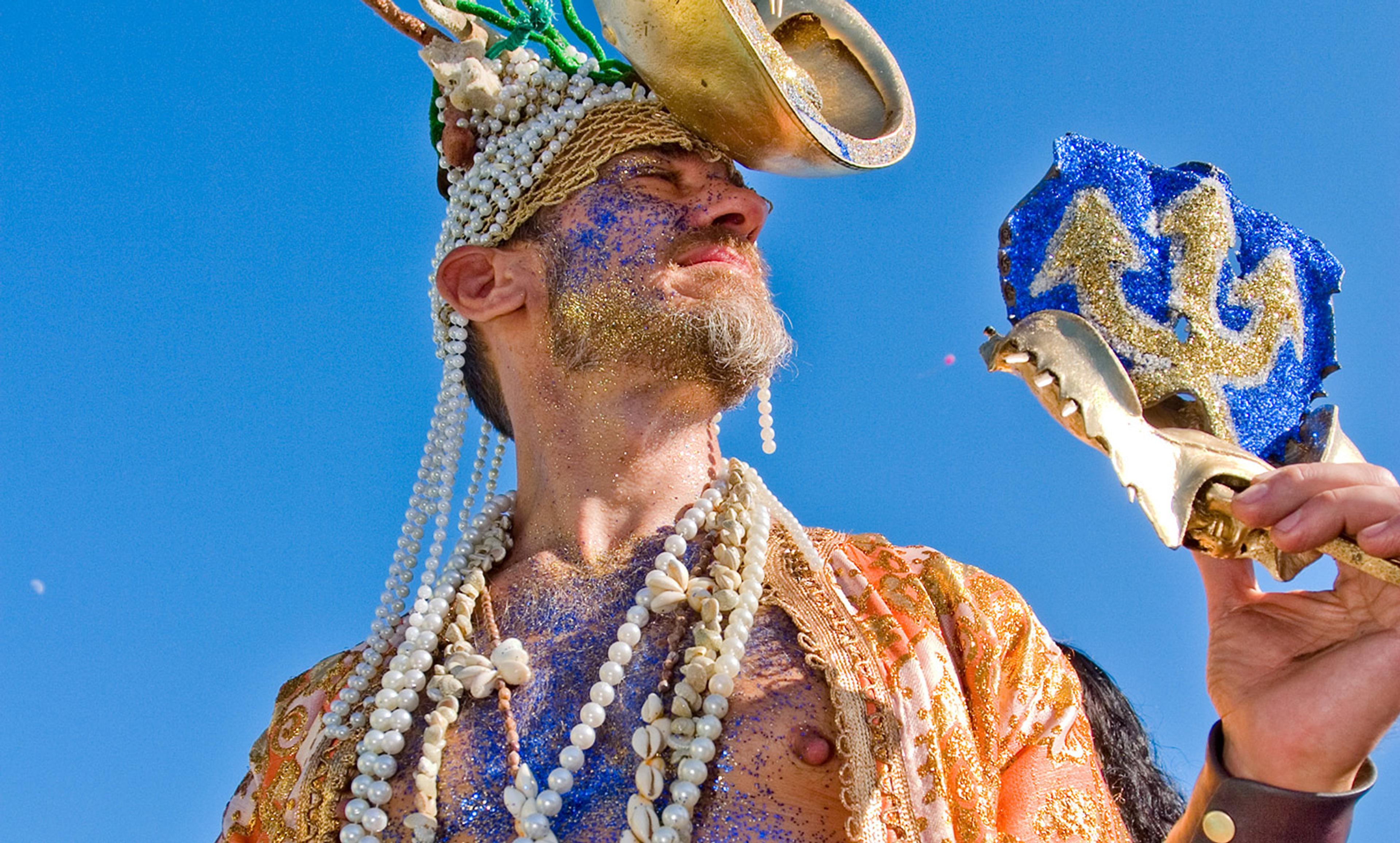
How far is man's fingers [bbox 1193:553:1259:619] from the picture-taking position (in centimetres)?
247

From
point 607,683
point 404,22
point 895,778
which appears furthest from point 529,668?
point 404,22

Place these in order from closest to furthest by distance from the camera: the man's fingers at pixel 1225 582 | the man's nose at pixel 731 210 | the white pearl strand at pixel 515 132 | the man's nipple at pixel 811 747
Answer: the man's fingers at pixel 1225 582 → the man's nipple at pixel 811 747 → the man's nose at pixel 731 210 → the white pearl strand at pixel 515 132

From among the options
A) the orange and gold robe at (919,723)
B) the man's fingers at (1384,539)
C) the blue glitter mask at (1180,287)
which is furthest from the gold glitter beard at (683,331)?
the man's fingers at (1384,539)

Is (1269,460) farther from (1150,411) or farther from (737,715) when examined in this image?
(737,715)

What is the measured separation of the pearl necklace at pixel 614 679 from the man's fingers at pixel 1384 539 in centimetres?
120

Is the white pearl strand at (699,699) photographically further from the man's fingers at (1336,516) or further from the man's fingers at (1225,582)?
the man's fingers at (1336,516)

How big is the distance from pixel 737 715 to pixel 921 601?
472 mm

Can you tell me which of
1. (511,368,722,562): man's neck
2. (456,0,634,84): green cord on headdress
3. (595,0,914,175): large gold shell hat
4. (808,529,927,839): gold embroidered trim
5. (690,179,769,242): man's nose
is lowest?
(808,529,927,839): gold embroidered trim

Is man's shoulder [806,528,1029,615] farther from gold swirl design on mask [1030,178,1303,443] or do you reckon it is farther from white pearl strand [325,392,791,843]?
gold swirl design on mask [1030,178,1303,443]

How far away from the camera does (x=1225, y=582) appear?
249cm

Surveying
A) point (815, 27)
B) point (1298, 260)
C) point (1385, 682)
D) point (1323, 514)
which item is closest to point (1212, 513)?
point (1323, 514)

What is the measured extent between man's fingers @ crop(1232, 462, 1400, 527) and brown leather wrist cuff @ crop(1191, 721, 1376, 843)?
1.58 feet

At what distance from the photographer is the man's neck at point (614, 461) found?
3.31m

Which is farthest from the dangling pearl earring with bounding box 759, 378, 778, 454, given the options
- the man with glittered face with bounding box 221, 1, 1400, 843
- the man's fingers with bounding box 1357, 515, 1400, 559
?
the man's fingers with bounding box 1357, 515, 1400, 559
